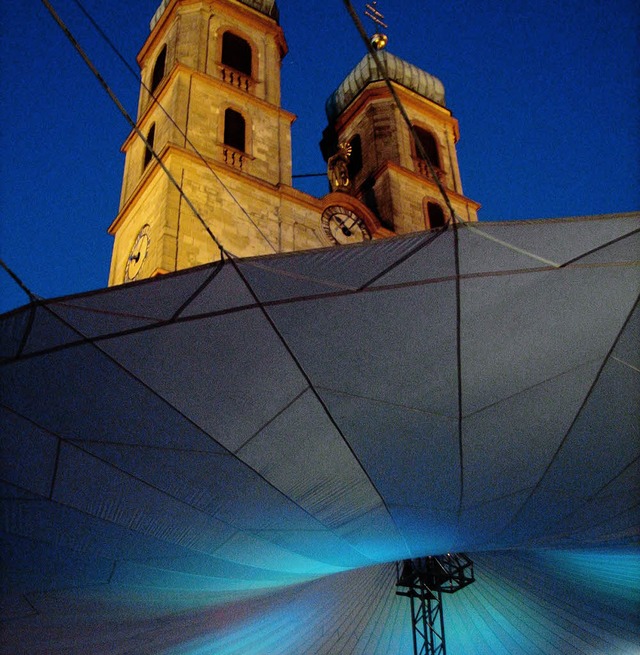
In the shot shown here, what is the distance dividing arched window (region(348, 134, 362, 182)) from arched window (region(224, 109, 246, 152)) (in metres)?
8.19

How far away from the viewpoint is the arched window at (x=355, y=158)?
84.9 feet

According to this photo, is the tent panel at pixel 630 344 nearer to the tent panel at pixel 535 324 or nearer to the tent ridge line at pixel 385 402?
the tent panel at pixel 535 324

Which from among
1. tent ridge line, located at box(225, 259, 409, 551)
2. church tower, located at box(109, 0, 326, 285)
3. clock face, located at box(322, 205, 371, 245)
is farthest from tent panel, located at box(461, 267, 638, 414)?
clock face, located at box(322, 205, 371, 245)

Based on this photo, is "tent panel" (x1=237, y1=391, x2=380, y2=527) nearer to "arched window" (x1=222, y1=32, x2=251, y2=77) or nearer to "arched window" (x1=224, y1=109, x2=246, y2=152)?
"arched window" (x1=224, y1=109, x2=246, y2=152)

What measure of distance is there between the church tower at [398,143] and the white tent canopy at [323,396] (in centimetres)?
1599

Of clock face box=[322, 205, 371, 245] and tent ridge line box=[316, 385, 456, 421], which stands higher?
clock face box=[322, 205, 371, 245]

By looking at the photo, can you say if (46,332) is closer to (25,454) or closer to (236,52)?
(25,454)

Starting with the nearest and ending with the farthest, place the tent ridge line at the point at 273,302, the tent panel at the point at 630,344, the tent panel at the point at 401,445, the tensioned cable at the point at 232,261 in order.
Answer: the tensioned cable at the point at 232,261, the tent ridge line at the point at 273,302, the tent panel at the point at 630,344, the tent panel at the point at 401,445

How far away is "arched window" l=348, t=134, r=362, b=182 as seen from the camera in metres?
25.9

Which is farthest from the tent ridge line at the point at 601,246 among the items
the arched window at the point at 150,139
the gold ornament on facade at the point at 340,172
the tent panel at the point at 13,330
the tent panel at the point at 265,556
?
the gold ornament on facade at the point at 340,172

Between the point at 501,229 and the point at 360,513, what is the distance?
3.91 metres

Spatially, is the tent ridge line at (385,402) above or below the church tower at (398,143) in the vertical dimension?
below

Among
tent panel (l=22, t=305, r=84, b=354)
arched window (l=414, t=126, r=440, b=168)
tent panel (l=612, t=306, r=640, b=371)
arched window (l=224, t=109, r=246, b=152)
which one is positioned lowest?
tent panel (l=612, t=306, r=640, b=371)

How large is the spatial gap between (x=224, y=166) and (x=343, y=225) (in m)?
4.36
